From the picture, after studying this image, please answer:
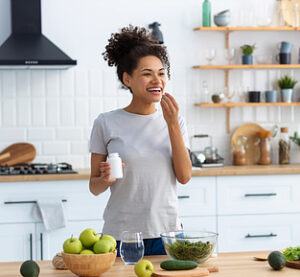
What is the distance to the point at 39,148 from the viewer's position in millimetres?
5926

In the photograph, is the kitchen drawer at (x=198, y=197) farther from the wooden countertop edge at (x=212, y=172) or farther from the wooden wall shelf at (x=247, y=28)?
the wooden wall shelf at (x=247, y=28)

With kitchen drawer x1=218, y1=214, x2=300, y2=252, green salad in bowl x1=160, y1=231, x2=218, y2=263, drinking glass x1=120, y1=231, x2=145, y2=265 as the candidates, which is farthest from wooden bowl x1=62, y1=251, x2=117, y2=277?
kitchen drawer x1=218, y1=214, x2=300, y2=252

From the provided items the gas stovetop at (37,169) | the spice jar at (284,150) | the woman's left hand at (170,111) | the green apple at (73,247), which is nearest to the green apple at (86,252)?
the green apple at (73,247)

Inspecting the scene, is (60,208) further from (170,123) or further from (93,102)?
(170,123)

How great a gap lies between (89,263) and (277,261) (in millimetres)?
641

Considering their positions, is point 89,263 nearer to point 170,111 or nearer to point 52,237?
point 170,111

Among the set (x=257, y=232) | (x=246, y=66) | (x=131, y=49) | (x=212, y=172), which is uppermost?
(x=246, y=66)

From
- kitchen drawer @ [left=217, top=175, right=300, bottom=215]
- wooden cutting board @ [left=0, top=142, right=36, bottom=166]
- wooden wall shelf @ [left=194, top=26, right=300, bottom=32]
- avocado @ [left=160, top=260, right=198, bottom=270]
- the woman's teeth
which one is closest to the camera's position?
avocado @ [left=160, top=260, right=198, bottom=270]

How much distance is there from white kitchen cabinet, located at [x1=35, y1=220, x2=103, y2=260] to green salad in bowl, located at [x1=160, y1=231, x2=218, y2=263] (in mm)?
2476

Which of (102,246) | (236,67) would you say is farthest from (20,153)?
(102,246)

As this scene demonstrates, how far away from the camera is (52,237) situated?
207 inches

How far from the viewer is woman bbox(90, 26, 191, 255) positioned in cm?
333

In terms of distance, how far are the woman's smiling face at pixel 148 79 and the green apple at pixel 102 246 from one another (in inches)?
31.4

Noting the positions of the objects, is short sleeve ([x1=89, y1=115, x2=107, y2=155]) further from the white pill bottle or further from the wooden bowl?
the wooden bowl
